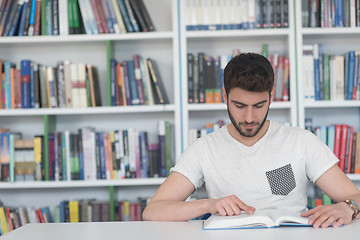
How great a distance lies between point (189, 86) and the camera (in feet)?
9.97

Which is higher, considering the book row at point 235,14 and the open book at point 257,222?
the book row at point 235,14

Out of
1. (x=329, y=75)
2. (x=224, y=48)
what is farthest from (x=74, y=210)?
(x=329, y=75)

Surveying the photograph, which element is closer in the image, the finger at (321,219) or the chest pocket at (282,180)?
the finger at (321,219)

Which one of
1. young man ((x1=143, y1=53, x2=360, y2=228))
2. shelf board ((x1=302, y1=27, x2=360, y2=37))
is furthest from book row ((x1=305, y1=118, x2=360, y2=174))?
young man ((x1=143, y1=53, x2=360, y2=228))

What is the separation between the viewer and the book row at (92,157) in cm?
305

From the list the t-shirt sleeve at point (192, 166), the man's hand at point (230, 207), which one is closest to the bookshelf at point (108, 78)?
the t-shirt sleeve at point (192, 166)

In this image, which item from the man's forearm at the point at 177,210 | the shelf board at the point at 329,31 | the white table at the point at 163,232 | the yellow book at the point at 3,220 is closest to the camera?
the white table at the point at 163,232

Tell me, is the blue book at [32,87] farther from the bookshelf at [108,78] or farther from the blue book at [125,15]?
the blue book at [125,15]

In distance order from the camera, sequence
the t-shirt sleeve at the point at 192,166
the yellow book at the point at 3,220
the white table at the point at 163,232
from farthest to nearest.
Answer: the yellow book at the point at 3,220
the t-shirt sleeve at the point at 192,166
the white table at the point at 163,232

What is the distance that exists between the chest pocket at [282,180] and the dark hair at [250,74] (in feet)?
0.94

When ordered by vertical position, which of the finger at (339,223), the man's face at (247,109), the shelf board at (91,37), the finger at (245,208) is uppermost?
the shelf board at (91,37)

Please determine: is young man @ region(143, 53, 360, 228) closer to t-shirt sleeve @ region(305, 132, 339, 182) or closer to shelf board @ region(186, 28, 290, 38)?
t-shirt sleeve @ region(305, 132, 339, 182)

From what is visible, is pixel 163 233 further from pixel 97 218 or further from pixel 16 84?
pixel 16 84

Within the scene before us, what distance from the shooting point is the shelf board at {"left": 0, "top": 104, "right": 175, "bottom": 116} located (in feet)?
9.93
